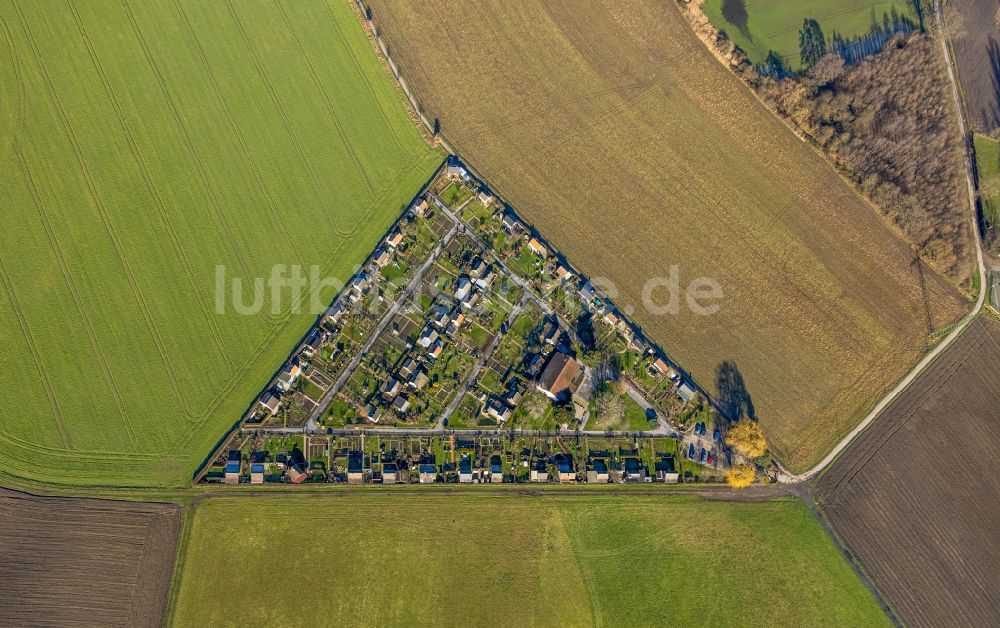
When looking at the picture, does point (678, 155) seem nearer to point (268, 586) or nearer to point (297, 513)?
point (297, 513)

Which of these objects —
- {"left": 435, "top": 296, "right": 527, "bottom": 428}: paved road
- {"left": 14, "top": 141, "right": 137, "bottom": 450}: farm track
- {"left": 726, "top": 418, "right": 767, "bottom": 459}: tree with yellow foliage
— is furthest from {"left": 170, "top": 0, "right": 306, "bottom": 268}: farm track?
{"left": 726, "top": 418, "right": 767, "bottom": 459}: tree with yellow foliage

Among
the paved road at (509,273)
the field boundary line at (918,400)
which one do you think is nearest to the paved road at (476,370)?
the paved road at (509,273)

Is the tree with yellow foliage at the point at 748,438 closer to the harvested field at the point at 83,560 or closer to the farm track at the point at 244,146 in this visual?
the farm track at the point at 244,146

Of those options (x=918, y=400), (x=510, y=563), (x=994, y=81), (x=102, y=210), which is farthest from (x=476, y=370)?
(x=994, y=81)

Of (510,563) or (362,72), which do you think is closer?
(510,563)

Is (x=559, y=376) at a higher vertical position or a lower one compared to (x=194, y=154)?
higher

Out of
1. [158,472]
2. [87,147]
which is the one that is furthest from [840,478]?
[87,147]

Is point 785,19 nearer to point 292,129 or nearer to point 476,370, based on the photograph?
point 476,370
